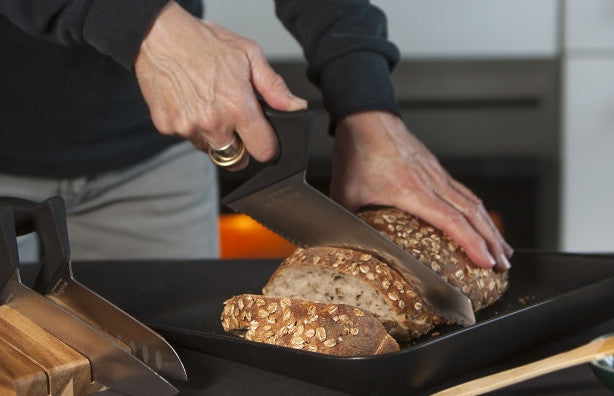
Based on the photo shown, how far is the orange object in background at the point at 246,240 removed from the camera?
2352 millimetres

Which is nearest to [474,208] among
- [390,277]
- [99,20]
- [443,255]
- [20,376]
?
[443,255]

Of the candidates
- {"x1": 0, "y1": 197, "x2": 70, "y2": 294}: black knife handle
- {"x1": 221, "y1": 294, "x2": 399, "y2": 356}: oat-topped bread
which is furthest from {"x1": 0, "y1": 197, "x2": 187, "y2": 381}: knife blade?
{"x1": 221, "y1": 294, "x2": 399, "y2": 356}: oat-topped bread

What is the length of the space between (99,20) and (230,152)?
0.19 meters

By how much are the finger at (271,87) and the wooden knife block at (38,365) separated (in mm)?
328

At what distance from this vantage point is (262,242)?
2354 mm

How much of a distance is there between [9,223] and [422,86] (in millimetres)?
1500

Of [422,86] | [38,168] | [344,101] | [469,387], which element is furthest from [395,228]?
[422,86]

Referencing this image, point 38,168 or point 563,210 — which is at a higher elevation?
point 38,168

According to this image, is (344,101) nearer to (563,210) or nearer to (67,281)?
(67,281)

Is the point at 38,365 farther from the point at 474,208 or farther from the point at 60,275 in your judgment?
the point at 474,208

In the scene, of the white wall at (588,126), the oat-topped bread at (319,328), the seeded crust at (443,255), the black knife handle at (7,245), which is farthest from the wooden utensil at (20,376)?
the white wall at (588,126)

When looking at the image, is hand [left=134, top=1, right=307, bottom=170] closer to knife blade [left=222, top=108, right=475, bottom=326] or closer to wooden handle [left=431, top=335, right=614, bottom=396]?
knife blade [left=222, top=108, right=475, bottom=326]

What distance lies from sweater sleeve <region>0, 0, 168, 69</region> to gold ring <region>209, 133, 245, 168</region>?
0.43ft

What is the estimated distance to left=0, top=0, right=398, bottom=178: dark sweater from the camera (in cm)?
134
